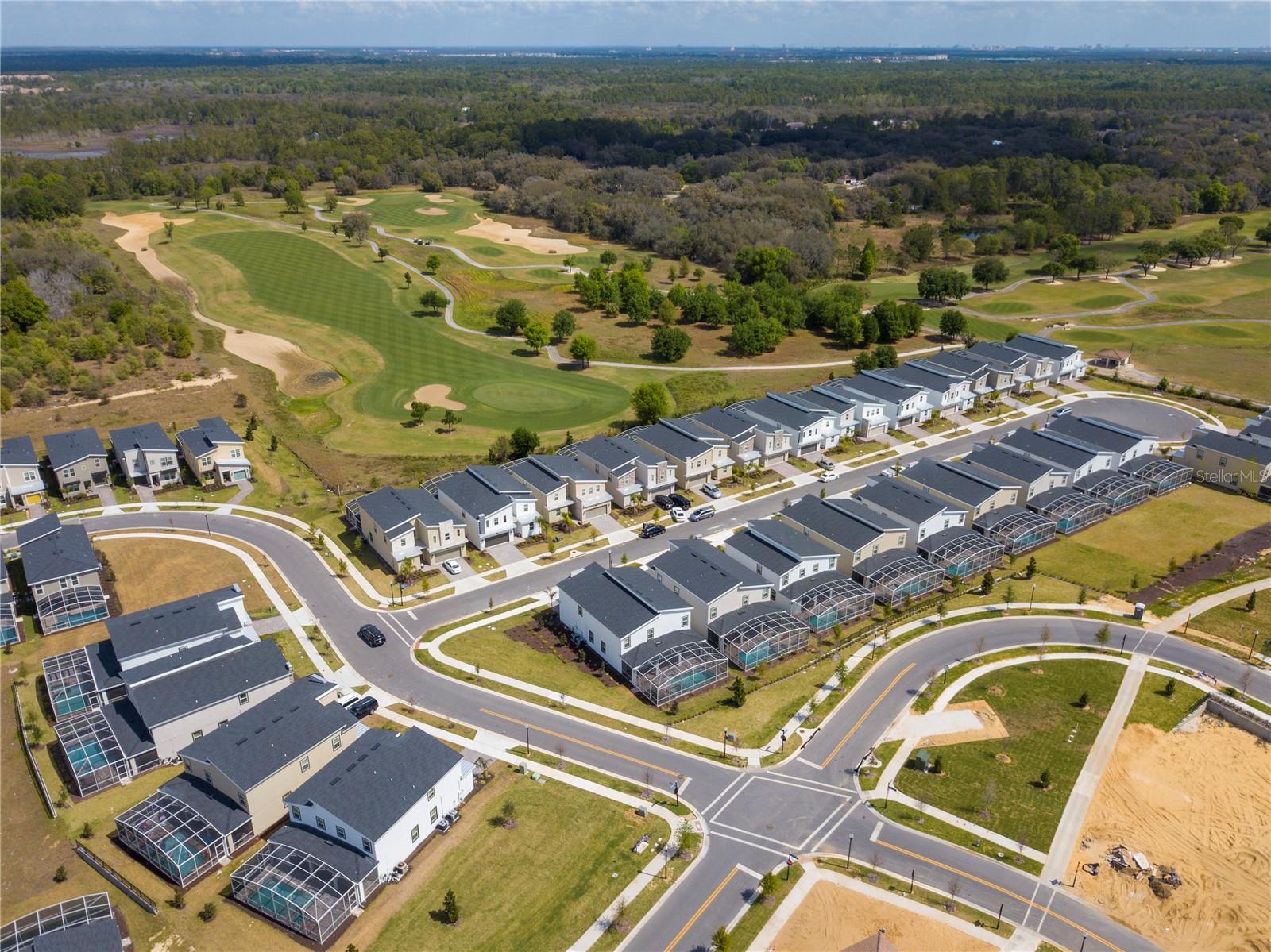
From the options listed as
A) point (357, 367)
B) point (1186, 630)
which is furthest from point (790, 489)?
point (357, 367)

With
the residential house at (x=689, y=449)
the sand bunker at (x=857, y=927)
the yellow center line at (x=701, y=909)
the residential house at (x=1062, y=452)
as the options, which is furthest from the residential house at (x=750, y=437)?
the sand bunker at (x=857, y=927)

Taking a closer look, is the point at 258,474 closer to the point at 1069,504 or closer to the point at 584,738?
the point at 584,738

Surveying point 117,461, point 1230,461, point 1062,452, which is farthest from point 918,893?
point 117,461

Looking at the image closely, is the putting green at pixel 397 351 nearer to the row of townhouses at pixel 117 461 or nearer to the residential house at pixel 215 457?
the residential house at pixel 215 457

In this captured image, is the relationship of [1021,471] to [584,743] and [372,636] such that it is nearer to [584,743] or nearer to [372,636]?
[584,743]

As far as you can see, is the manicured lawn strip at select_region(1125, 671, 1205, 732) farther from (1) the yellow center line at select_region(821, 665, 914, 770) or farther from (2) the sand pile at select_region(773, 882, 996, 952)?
(2) the sand pile at select_region(773, 882, 996, 952)

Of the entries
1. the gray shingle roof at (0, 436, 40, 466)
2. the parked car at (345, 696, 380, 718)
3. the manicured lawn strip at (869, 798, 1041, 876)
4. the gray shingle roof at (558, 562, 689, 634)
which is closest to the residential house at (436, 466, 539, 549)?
the gray shingle roof at (558, 562, 689, 634)

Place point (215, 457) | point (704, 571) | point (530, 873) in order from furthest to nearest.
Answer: point (215, 457)
point (704, 571)
point (530, 873)
